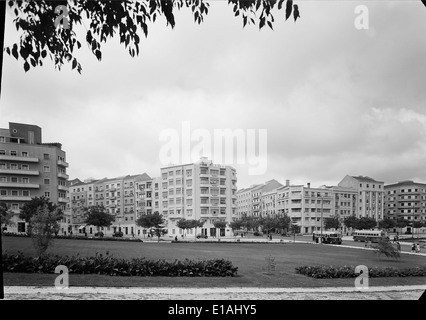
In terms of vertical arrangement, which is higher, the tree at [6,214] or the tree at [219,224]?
the tree at [6,214]

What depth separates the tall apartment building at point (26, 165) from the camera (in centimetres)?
1144

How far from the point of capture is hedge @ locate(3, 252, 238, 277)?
421 inches

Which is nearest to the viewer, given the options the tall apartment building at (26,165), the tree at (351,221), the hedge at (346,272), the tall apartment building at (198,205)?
the tall apartment building at (26,165)

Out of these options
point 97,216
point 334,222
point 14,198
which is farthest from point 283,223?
point 14,198

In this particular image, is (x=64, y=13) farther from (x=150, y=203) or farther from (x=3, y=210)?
(x=150, y=203)

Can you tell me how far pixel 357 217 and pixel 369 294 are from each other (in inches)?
1009

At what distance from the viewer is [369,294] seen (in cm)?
998

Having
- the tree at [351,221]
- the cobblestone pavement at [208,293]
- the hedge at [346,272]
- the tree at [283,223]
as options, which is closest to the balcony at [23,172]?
the cobblestone pavement at [208,293]

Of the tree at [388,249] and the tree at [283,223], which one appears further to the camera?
the tree at [283,223]

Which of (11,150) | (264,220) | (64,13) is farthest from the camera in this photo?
(264,220)

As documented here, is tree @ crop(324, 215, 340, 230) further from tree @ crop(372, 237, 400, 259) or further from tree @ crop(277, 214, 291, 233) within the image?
tree @ crop(372, 237, 400, 259)

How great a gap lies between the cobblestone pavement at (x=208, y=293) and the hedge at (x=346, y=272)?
5.60 feet

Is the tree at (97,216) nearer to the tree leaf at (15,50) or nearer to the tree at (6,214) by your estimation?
the tree at (6,214)
